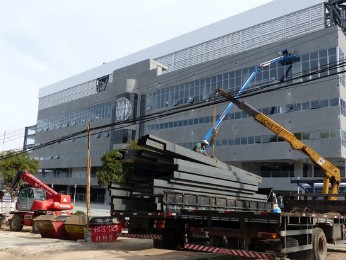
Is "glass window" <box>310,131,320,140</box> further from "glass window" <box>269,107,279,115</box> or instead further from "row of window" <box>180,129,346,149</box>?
"glass window" <box>269,107,279,115</box>

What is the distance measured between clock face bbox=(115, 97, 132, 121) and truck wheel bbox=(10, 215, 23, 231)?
41.3 metres

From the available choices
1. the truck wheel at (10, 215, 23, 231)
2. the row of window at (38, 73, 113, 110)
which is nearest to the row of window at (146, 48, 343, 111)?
the row of window at (38, 73, 113, 110)

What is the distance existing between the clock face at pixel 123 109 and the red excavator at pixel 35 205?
132 ft

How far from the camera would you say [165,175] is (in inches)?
508

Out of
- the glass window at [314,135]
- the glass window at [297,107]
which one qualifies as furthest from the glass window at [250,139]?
the glass window at [314,135]

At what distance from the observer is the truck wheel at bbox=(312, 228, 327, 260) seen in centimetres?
1042

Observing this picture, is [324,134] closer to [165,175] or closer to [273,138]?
[273,138]

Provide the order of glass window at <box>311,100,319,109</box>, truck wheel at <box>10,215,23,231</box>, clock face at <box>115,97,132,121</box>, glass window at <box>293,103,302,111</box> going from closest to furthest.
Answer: truck wheel at <box>10,215,23,231</box> < glass window at <box>311,100,319,109</box> < glass window at <box>293,103,302,111</box> < clock face at <box>115,97,132,121</box>

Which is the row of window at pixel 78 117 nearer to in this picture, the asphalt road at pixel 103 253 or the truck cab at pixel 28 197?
the truck cab at pixel 28 197

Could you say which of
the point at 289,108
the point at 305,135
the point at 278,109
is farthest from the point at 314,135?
the point at 278,109

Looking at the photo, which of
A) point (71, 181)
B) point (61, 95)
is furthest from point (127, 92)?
point (61, 95)

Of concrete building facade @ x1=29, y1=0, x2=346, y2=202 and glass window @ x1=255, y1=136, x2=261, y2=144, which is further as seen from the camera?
glass window @ x1=255, y1=136, x2=261, y2=144

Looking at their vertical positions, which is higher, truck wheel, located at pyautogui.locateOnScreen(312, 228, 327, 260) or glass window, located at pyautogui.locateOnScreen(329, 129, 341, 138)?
glass window, located at pyautogui.locateOnScreen(329, 129, 341, 138)

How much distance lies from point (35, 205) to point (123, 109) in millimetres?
42933
